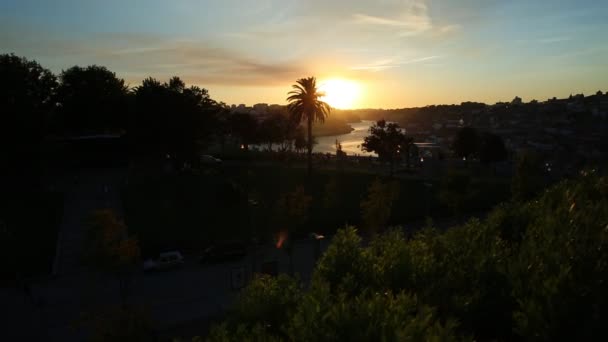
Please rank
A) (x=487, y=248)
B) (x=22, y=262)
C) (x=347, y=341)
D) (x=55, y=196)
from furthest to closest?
(x=55, y=196), (x=22, y=262), (x=487, y=248), (x=347, y=341)

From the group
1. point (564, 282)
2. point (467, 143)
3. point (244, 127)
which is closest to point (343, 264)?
point (564, 282)

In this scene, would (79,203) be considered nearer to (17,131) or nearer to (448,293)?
(17,131)

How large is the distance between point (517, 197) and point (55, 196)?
1448 inches

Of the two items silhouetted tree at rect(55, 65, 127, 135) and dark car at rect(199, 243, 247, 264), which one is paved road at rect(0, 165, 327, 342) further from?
silhouetted tree at rect(55, 65, 127, 135)

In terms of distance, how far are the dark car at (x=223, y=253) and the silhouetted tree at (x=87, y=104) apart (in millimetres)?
34389

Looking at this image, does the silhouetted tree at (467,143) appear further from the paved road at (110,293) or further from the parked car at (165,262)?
the parked car at (165,262)

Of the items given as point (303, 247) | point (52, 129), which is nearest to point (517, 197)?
point (303, 247)

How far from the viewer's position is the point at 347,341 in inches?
240

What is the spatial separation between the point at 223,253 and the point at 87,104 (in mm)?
39337

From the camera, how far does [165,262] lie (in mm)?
25547

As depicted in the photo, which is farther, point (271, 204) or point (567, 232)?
point (271, 204)

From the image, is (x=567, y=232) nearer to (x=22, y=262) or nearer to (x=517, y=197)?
(x=517, y=197)

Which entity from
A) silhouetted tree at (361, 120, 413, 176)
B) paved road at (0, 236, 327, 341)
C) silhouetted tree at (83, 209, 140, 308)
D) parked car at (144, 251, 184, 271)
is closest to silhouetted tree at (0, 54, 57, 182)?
paved road at (0, 236, 327, 341)

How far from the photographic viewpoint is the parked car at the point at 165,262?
2534 centimetres
